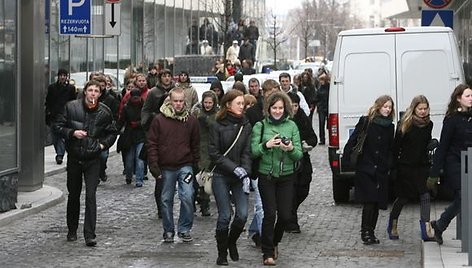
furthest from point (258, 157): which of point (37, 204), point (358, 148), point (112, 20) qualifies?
point (112, 20)

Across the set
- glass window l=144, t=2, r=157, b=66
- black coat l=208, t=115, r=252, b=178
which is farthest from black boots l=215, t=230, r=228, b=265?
glass window l=144, t=2, r=157, b=66

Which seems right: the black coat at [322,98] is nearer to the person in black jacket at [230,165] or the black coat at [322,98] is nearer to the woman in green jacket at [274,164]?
the person in black jacket at [230,165]

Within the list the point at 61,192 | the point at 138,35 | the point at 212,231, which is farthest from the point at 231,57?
the point at 212,231

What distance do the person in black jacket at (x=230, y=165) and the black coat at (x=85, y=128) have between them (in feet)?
5.92

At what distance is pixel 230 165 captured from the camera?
11.2m

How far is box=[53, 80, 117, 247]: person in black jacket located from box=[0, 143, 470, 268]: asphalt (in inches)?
69.6

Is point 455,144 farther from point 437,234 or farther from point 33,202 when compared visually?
point 33,202

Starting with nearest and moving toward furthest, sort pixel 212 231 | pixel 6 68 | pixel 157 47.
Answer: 1. pixel 212 231
2. pixel 6 68
3. pixel 157 47

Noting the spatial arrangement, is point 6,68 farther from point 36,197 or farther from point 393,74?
point 393,74

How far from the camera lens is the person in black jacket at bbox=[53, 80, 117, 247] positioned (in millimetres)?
12656

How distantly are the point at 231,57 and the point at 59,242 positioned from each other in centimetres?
2464

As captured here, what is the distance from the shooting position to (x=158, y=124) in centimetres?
1255

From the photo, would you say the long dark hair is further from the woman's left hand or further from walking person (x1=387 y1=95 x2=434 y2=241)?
walking person (x1=387 y1=95 x2=434 y2=241)

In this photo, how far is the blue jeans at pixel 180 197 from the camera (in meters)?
12.5
